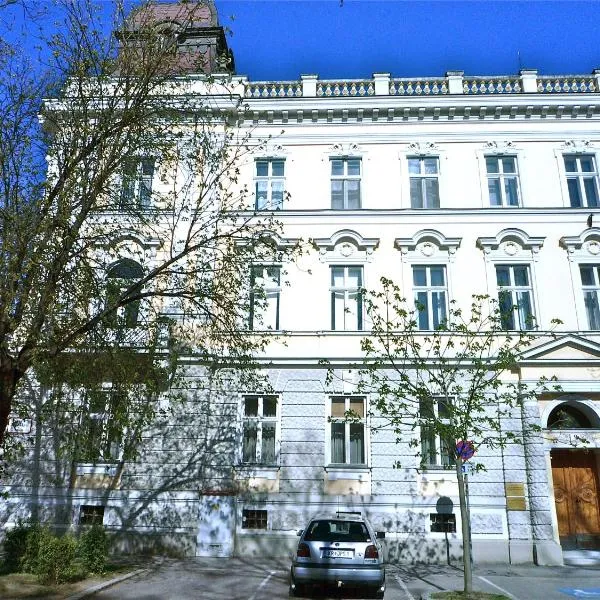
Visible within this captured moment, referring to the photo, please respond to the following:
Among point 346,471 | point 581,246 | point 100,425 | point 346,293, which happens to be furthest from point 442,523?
point 100,425

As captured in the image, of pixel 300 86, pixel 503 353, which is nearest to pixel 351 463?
pixel 503 353

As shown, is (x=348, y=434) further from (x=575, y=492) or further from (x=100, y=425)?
(x=100, y=425)

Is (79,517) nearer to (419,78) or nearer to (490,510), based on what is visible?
(490,510)

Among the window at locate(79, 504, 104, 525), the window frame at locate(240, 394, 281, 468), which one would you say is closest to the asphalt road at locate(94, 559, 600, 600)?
the window frame at locate(240, 394, 281, 468)

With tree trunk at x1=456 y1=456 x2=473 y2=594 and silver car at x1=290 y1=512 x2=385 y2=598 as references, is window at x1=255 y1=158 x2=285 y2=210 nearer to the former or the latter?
tree trunk at x1=456 y1=456 x2=473 y2=594

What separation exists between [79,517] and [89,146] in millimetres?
10564

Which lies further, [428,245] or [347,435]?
[428,245]

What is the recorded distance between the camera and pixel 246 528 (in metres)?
16.3

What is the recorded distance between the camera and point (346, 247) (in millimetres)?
18641

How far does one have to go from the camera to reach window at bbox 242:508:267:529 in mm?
16375

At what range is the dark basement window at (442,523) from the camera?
16.2 m

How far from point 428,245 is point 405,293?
1.77m

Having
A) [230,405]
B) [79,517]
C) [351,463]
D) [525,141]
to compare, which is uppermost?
[525,141]

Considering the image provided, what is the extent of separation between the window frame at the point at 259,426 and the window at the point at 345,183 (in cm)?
661
